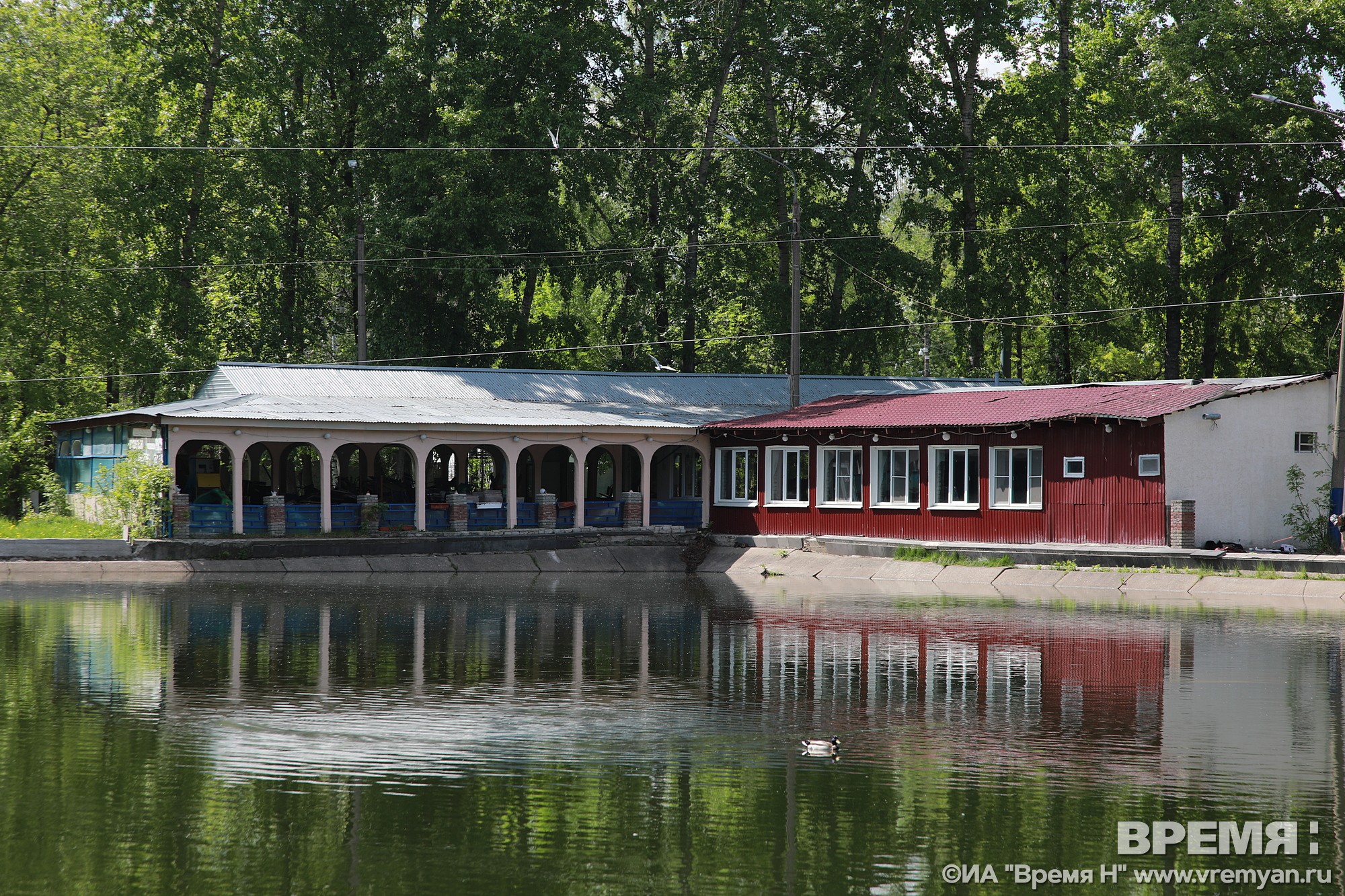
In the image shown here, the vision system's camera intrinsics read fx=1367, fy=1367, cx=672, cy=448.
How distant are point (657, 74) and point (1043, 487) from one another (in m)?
25.5

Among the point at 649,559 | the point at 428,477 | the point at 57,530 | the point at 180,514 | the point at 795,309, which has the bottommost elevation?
the point at 649,559

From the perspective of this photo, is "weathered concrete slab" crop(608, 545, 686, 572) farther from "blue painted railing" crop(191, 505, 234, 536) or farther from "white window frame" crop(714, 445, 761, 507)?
"blue painted railing" crop(191, 505, 234, 536)

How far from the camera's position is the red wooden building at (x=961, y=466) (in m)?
30.8

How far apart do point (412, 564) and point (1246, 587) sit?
742 inches

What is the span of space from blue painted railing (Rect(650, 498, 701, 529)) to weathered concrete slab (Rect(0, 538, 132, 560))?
14.9 m

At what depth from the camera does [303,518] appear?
115ft

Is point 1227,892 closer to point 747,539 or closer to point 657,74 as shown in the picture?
point 747,539

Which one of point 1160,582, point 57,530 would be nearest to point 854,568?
point 1160,582

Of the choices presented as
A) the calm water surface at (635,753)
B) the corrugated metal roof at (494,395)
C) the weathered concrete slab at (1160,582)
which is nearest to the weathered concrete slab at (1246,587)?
the weathered concrete slab at (1160,582)

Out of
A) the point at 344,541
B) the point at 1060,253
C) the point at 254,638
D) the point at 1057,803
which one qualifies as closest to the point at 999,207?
the point at 1060,253

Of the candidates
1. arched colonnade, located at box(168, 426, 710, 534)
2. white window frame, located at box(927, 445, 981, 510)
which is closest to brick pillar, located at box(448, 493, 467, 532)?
arched colonnade, located at box(168, 426, 710, 534)

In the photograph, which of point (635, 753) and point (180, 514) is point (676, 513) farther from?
point (635, 753)

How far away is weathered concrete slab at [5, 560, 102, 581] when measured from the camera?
96.7 ft

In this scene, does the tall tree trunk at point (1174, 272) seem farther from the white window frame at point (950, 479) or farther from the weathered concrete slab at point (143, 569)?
the weathered concrete slab at point (143, 569)
